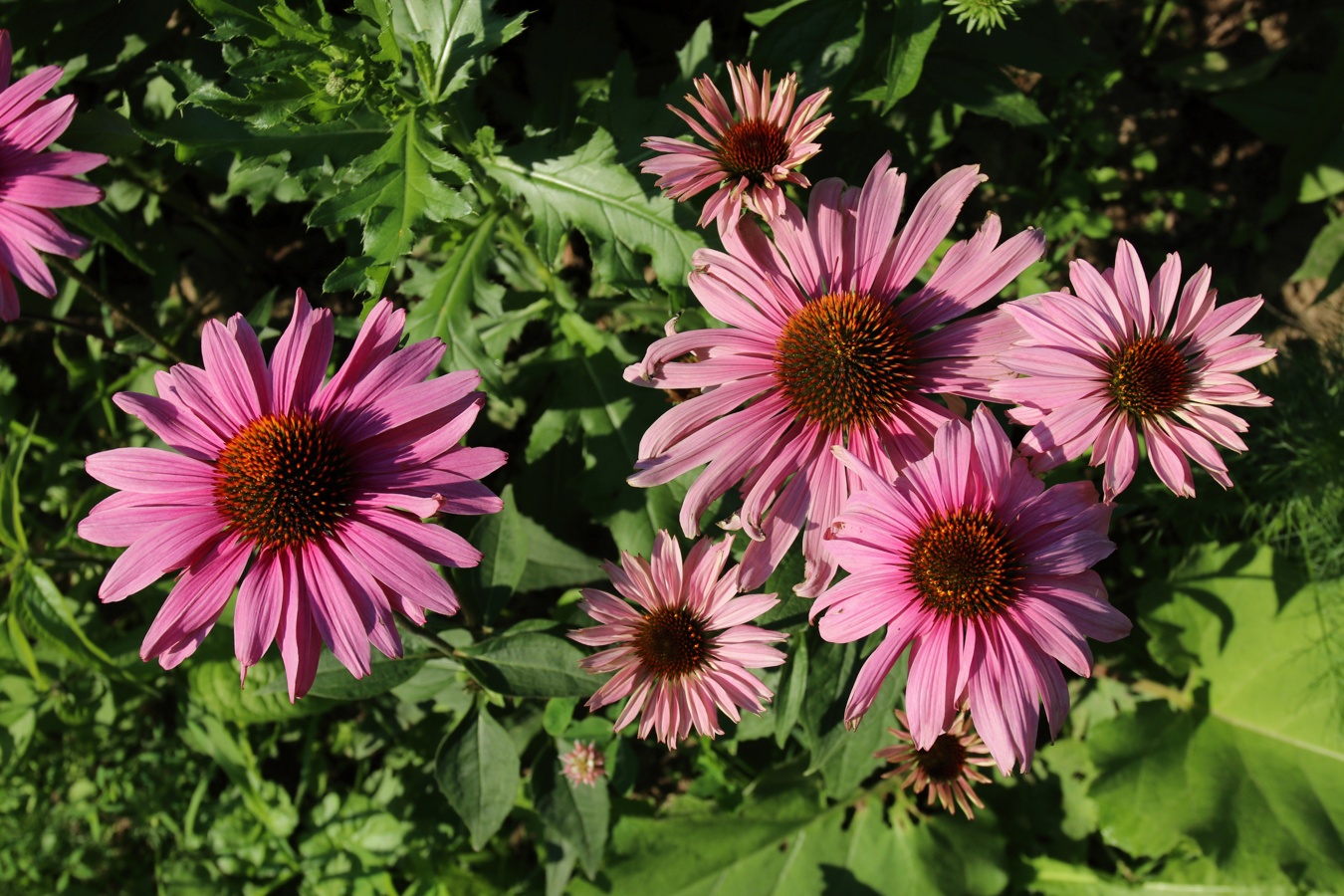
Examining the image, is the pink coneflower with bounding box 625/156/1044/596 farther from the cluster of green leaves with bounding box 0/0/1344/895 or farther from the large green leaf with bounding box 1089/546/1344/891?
the large green leaf with bounding box 1089/546/1344/891

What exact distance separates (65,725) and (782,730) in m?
2.87

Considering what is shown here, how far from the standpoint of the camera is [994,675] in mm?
1748

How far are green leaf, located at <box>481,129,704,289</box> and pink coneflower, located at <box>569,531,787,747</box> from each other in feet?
2.35

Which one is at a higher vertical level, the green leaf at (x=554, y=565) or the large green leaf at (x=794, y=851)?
the green leaf at (x=554, y=565)

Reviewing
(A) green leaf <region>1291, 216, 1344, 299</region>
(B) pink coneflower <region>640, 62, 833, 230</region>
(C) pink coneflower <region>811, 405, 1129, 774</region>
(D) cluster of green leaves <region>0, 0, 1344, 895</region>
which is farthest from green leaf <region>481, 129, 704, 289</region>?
(A) green leaf <region>1291, 216, 1344, 299</region>

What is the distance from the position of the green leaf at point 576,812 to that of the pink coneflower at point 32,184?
1809 mm

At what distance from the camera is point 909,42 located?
7.12ft

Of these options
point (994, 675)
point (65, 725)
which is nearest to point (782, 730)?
point (994, 675)

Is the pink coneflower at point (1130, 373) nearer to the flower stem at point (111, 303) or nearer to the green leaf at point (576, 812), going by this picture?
the green leaf at point (576, 812)

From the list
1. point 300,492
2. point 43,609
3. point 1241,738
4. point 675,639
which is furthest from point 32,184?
point 1241,738

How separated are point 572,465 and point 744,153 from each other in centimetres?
137

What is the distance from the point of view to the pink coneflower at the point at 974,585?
1.71m

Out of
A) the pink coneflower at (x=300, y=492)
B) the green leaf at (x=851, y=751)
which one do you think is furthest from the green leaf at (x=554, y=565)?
the green leaf at (x=851, y=751)

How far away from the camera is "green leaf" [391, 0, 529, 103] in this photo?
2062 mm
